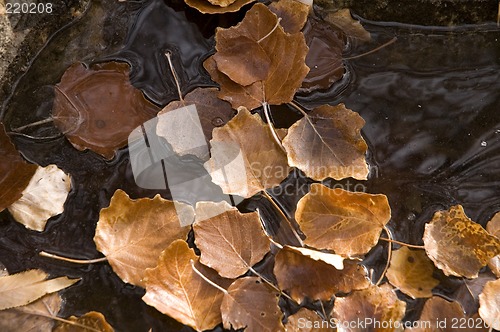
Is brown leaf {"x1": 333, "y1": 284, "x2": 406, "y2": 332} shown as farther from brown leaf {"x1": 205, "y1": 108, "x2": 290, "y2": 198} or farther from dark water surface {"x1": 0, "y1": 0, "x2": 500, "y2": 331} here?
brown leaf {"x1": 205, "y1": 108, "x2": 290, "y2": 198}

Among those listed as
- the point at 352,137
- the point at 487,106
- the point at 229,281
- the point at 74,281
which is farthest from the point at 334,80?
the point at 74,281

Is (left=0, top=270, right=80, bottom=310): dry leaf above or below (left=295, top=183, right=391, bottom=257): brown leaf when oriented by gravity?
below

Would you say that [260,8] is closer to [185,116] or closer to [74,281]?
[185,116]

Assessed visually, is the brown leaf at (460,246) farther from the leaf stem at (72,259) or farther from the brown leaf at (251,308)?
the leaf stem at (72,259)

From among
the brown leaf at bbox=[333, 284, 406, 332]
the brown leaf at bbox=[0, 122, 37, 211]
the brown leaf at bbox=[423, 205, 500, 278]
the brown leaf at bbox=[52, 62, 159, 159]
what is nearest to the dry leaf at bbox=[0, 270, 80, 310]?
the brown leaf at bbox=[0, 122, 37, 211]

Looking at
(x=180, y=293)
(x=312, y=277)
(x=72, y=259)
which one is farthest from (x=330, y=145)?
(x=72, y=259)
